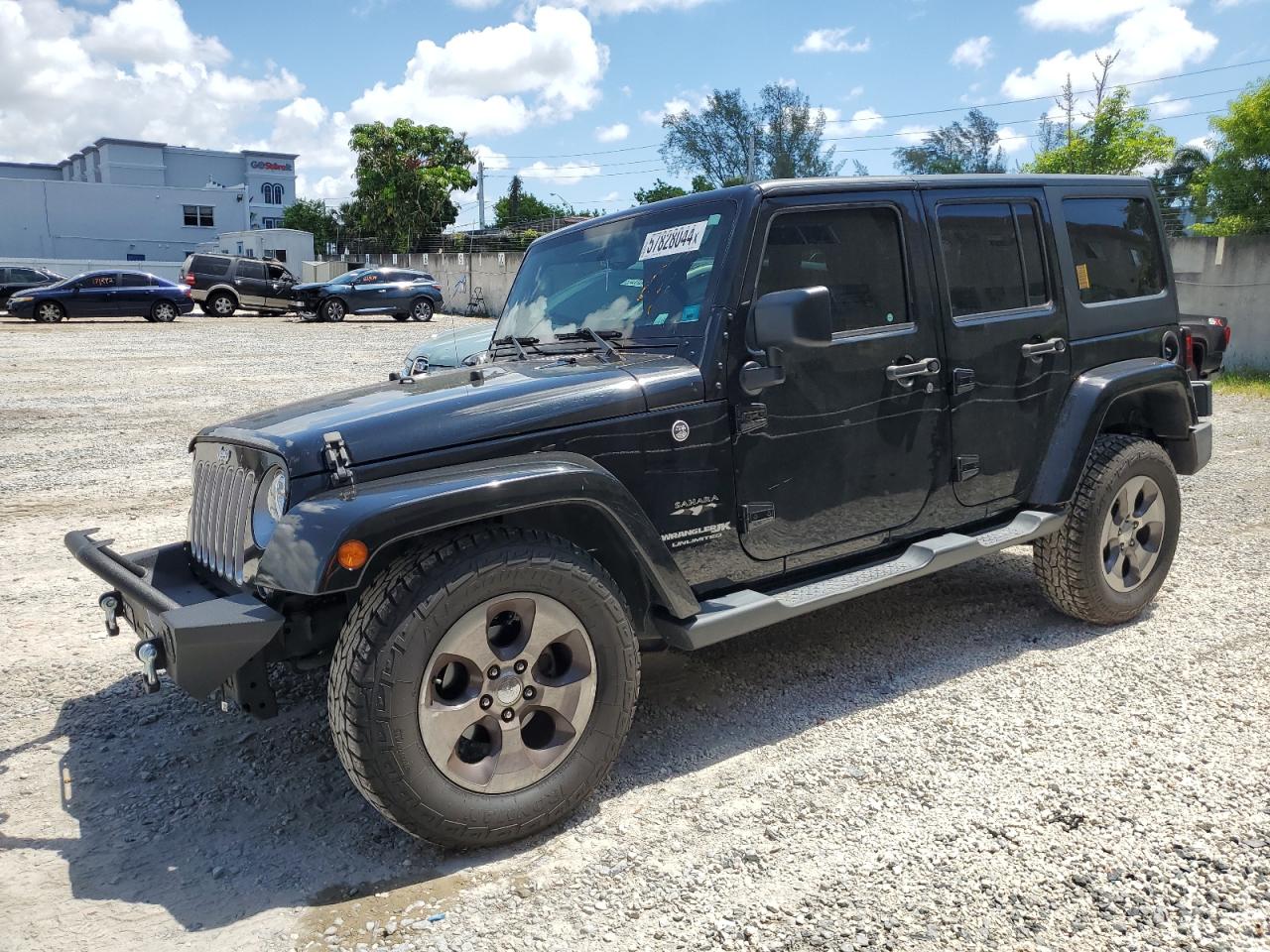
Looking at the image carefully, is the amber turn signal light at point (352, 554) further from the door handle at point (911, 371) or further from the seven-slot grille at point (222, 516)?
the door handle at point (911, 371)

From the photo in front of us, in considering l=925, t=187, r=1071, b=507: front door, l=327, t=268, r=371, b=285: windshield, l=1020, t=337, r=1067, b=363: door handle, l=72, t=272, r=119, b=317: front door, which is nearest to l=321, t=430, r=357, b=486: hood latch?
l=925, t=187, r=1071, b=507: front door

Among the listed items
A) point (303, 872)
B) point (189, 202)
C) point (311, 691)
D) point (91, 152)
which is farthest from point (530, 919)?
point (91, 152)

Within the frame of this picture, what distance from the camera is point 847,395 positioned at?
12.4 feet

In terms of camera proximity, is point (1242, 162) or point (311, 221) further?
point (311, 221)

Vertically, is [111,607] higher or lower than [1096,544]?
higher

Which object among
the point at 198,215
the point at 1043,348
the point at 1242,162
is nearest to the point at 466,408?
the point at 1043,348

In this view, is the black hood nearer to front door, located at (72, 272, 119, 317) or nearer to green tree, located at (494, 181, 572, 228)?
front door, located at (72, 272, 119, 317)

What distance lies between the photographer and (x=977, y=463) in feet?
13.9

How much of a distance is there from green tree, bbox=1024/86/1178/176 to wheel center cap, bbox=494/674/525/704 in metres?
42.6

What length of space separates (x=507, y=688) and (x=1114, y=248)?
3693 mm

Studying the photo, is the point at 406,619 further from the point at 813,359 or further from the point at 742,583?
the point at 813,359

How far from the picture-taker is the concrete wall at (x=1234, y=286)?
15148 millimetres

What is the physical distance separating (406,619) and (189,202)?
67864 millimetres

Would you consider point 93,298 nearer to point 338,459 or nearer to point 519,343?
point 519,343
